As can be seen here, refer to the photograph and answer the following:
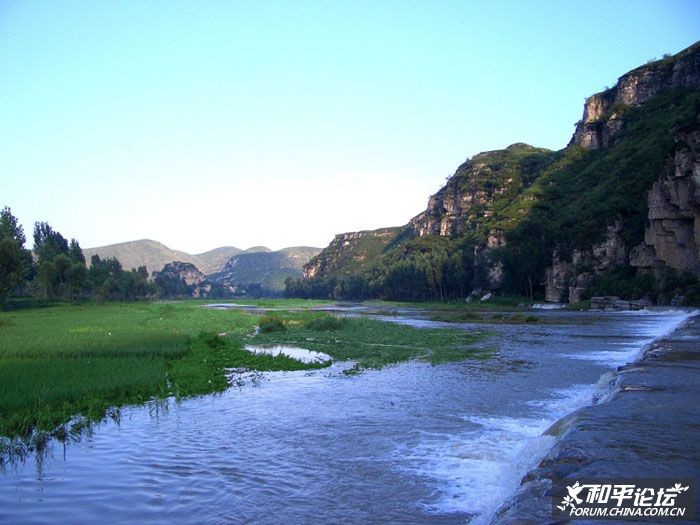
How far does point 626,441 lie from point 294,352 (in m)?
25.2

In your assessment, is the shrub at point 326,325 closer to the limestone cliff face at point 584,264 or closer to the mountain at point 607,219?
the mountain at point 607,219

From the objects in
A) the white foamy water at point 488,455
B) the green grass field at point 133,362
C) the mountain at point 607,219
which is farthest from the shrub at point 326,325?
the mountain at point 607,219

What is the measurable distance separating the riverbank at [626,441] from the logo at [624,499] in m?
0.18

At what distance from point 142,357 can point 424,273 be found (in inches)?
4436

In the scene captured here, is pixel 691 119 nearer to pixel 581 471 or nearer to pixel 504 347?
pixel 504 347

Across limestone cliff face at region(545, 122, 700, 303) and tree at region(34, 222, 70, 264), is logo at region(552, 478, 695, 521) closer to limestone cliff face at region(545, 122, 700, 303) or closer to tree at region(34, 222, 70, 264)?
limestone cliff face at region(545, 122, 700, 303)

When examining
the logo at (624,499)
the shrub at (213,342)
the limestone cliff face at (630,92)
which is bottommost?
the shrub at (213,342)

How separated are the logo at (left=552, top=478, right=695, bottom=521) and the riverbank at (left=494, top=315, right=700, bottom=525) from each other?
18cm

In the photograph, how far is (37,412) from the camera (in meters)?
13.7

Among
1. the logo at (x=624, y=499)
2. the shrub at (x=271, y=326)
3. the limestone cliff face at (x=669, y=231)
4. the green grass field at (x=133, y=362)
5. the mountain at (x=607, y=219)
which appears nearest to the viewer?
the logo at (x=624, y=499)

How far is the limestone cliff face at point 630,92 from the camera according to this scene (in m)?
122

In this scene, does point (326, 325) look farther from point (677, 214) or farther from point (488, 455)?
point (677, 214)

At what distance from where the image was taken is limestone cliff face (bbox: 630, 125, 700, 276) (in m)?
60.6

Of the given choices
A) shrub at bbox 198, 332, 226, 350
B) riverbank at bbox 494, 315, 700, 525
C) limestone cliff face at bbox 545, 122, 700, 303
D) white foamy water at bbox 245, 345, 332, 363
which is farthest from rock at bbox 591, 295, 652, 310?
riverbank at bbox 494, 315, 700, 525
